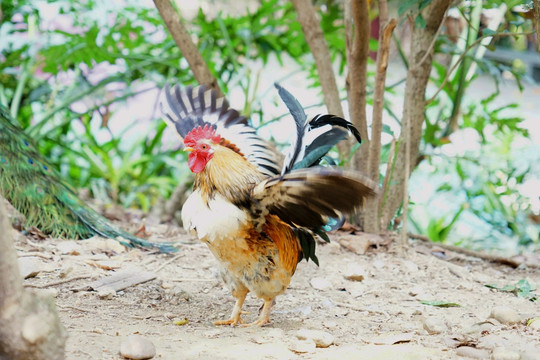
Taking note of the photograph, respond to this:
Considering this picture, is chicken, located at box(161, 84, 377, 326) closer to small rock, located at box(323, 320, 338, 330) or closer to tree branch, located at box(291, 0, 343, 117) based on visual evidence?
small rock, located at box(323, 320, 338, 330)

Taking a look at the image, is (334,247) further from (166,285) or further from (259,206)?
(259,206)

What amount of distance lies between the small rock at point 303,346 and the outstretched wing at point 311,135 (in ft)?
2.30

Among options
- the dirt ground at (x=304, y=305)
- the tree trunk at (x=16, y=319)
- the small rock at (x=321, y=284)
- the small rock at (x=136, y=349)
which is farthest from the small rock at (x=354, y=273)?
the tree trunk at (x=16, y=319)

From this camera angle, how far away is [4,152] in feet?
10.6

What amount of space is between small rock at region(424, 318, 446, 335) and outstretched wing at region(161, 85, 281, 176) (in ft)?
3.23

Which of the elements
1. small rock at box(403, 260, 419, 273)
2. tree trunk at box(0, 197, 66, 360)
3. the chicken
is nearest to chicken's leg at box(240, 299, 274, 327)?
the chicken

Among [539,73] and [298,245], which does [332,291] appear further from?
[539,73]

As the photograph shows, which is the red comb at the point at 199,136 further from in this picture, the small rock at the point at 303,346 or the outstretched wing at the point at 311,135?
the small rock at the point at 303,346

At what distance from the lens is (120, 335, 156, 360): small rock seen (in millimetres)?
1835

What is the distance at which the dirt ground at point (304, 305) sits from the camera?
2051 mm

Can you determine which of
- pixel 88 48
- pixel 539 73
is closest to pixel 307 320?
pixel 88 48

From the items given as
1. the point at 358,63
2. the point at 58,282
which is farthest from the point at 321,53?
the point at 58,282

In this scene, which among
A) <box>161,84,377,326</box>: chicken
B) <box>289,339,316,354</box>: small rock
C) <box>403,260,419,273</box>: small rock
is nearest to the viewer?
<box>289,339,316,354</box>: small rock

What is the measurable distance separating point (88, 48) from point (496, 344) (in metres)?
3.80
